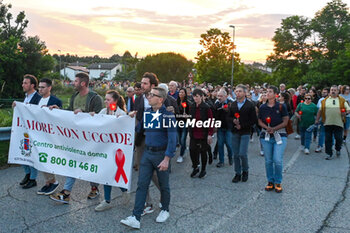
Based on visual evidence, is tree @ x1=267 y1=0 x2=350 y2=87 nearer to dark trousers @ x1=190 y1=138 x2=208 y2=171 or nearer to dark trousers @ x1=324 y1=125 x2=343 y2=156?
dark trousers @ x1=324 y1=125 x2=343 y2=156

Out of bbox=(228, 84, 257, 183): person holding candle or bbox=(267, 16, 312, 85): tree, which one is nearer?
bbox=(228, 84, 257, 183): person holding candle

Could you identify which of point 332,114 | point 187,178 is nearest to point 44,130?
point 187,178

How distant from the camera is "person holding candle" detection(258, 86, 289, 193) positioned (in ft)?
19.3

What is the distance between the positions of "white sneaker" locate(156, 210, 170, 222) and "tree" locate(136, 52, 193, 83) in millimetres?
79468

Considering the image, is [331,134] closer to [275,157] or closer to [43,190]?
[275,157]

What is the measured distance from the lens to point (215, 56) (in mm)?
60969

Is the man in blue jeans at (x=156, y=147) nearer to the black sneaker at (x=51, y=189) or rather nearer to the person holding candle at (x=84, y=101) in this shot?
the person holding candle at (x=84, y=101)

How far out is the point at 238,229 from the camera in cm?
428

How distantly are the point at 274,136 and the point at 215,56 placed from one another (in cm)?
5655

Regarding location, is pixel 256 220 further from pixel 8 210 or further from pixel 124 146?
pixel 8 210

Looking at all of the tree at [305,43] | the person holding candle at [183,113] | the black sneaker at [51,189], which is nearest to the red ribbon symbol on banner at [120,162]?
the black sneaker at [51,189]

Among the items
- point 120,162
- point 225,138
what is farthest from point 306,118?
point 120,162

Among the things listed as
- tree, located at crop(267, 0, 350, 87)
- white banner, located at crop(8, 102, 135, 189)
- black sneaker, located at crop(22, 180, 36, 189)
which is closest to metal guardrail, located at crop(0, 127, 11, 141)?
white banner, located at crop(8, 102, 135, 189)

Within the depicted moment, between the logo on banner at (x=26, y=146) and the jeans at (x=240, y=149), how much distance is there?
376cm
